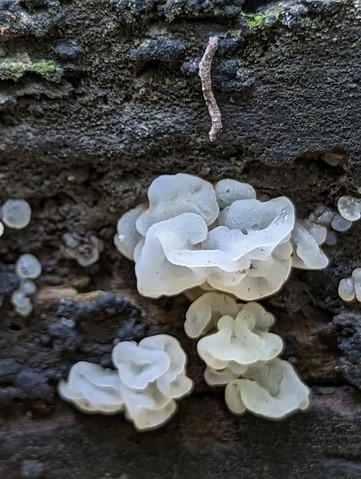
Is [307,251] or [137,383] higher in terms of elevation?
[307,251]

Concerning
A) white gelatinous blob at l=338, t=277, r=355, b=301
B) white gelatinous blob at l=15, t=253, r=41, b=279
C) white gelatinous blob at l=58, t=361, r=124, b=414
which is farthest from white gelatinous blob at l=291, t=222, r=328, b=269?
white gelatinous blob at l=15, t=253, r=41, b=279

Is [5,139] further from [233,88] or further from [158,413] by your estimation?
[158,413]

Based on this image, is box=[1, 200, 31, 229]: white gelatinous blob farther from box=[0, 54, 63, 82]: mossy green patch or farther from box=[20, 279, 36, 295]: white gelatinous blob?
box=[0, 54, 63, 82]: mossy green patch

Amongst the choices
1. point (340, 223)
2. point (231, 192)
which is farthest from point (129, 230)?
point (340, 223)

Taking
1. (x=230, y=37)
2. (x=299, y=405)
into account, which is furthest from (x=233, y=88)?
(x=299, y=405)

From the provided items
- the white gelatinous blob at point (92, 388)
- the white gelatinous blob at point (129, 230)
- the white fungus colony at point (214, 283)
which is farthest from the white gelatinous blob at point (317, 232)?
the white gelatinous blob at point (92, 388)

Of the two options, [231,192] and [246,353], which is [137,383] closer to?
[246,353]
